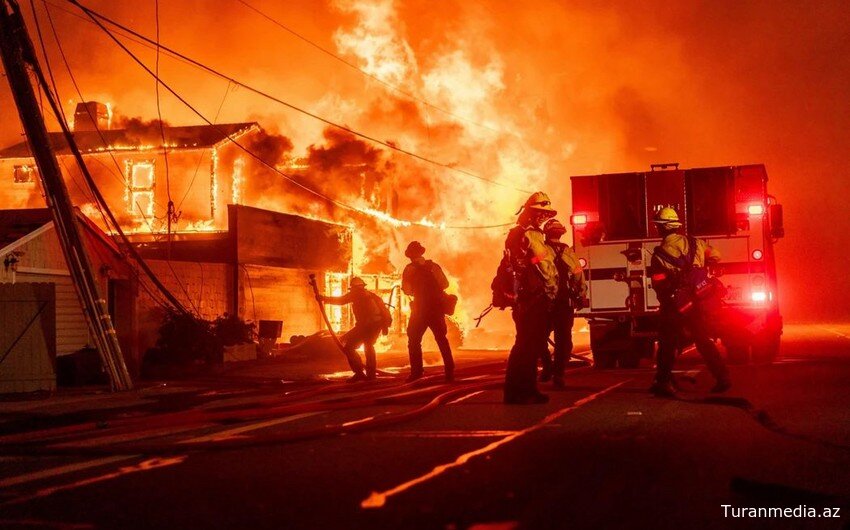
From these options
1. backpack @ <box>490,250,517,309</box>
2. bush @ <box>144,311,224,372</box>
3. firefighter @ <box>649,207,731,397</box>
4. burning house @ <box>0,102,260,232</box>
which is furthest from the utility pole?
burning house @ <box>0,102,260,232</box>

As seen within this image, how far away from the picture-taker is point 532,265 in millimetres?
9852

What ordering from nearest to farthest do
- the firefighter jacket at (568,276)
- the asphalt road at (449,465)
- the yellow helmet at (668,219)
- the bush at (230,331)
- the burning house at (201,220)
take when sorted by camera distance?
the asphalt road at (449,465) → the yellow helmet at (668,219) → the firefighter jacket at (568,276) → the bush at (230,331) → the burning house at (201,220)

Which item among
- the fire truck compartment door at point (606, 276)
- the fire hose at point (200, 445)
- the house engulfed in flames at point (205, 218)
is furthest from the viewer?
the house engulfed in flames at point (205, 218)

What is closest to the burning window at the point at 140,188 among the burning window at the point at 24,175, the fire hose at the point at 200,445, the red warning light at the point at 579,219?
the burning window at the point at 24,175

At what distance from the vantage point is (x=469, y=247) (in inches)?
1636

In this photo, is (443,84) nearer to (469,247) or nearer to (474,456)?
(469,247)

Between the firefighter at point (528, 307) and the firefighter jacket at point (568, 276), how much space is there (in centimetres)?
160

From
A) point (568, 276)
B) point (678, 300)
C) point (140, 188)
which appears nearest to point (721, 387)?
point (678, 300)

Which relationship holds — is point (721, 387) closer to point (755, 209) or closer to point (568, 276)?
point (568, 276)

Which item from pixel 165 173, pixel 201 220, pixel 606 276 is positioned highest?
pixel 165 173

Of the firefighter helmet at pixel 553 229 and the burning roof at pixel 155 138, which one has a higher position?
the burning roof at pixel 155 138

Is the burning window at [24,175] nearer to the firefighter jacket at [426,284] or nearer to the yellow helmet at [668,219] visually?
the firefighter jacket at [426,284]

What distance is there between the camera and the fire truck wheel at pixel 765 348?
15.4 meters

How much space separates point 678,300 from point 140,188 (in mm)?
29025
